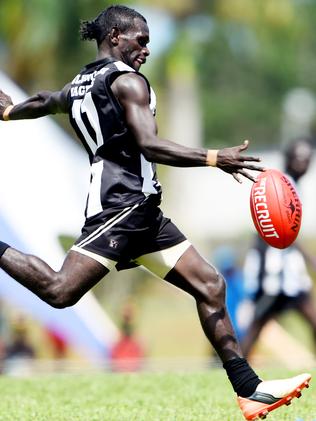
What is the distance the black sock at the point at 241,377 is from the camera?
20.7 feet

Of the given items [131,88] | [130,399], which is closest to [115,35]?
[131,88]

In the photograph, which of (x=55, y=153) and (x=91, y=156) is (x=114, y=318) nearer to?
(x=55, y=153)

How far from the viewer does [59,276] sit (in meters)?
6.29

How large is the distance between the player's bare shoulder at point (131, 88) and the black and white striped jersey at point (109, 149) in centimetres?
7

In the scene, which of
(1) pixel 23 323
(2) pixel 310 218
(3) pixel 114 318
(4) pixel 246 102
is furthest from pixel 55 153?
(4) pixel 246 102

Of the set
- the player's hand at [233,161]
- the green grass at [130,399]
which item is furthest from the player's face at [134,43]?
the green grass at [130,399]

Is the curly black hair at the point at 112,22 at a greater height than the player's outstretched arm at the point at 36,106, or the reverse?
the curly black hair at the point at 112,22

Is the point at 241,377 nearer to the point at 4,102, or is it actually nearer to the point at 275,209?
the point at 275,209

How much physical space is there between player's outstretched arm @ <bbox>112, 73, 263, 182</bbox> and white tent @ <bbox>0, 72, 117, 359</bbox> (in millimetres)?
7162

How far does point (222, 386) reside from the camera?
8500 mm

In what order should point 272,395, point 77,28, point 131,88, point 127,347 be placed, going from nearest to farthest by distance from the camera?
1. point 131,88
2. point 272,395
3. point 127,347
4. point 77,28

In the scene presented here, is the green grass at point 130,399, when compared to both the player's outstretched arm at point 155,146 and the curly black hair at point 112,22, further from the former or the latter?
the curly black hair at point 112,22

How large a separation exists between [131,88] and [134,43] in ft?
1.88

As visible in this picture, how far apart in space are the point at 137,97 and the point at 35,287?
1.28 meters
